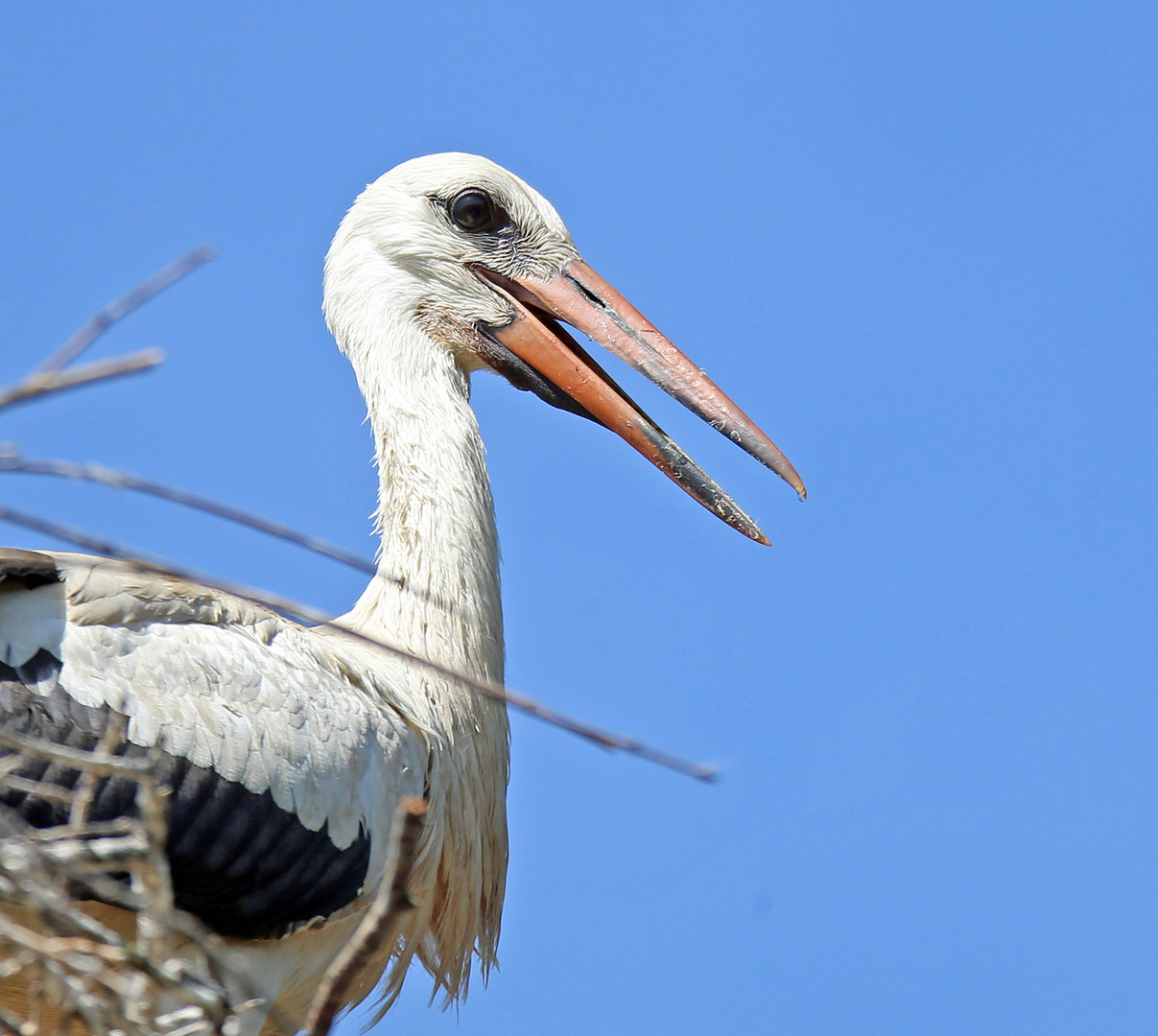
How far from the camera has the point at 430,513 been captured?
11.7ft

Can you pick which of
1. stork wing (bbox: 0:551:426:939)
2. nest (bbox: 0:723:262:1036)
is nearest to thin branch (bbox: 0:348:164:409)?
nest (bbox: 0:723:262:1036)

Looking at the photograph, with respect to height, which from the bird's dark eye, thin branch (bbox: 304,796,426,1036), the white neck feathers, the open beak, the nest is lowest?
the nest

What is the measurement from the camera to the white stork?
2.81 meters

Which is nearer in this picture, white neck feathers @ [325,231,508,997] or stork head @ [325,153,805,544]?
white neck feathers @ [325,231,508,997]

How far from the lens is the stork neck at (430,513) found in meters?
3.44

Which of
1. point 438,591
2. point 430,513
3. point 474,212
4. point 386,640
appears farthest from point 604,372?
point 386,640

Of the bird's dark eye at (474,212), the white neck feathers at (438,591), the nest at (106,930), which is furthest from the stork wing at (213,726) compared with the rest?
the bird's dark eye at (474,212)

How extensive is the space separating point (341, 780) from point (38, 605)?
64cm

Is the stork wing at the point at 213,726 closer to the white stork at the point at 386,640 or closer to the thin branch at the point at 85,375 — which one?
the white stork at the point at 386,640

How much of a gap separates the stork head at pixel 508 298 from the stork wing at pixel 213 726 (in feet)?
3.51

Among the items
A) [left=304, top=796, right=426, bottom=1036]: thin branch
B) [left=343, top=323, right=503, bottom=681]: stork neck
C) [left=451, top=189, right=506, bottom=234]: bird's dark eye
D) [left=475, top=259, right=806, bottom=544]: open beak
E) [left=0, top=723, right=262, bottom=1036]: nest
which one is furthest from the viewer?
[left=451, top=189, right=506, bottom=234]: bird's dark eye

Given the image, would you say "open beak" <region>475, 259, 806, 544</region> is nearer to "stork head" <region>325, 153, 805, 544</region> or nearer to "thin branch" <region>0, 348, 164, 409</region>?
"stork head" <region>325, 153, 805, 544</region>

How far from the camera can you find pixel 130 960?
1.41 metres

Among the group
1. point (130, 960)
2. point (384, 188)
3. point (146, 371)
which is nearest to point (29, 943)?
point (130, 960)
